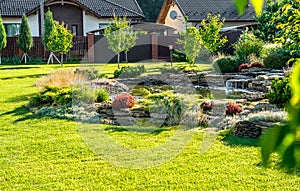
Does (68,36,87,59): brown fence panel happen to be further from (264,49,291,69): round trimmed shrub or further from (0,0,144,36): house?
(264,49,291,69): round trimmed shrub

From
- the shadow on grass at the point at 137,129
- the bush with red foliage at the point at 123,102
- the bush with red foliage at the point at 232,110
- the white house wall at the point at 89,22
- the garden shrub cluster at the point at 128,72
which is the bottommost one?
the shadow on grass at the point at 137,129

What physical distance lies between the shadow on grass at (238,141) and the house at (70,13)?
23.7 metres

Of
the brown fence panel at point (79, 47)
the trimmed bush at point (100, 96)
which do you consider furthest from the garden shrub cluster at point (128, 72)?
the brown fence panel at point (79, 47)

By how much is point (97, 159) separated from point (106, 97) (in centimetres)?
437

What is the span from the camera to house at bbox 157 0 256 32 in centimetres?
3289

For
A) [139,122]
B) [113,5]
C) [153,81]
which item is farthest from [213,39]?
[113,5]

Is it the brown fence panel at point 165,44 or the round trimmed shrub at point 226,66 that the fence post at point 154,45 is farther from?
the round trimmed shrub at point 226,66

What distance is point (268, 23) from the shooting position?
2572cm

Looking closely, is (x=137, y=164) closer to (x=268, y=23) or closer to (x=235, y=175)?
(x=235, y=175)

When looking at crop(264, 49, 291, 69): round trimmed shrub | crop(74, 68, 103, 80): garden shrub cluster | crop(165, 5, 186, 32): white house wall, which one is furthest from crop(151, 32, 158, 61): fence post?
crop(74, 68, 103, 80): garden shrub cluster

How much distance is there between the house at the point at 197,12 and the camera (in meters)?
32.9

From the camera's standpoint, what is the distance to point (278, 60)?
16.8 metres

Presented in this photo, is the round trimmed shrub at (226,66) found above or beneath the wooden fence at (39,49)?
beneath

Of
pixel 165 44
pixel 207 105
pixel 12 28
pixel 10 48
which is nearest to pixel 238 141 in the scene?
pixel 207 105
